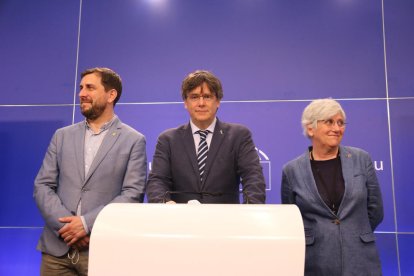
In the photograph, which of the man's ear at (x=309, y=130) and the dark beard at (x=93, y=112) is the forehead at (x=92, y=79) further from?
the man's ear at (x=309, y=130)

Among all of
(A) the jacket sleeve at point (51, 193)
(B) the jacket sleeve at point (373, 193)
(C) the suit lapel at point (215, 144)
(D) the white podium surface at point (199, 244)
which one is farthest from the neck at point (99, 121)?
(B) the jacket sleeve at point (373, 193)

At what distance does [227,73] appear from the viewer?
3.87 meters

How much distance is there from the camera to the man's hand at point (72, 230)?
2.09 m

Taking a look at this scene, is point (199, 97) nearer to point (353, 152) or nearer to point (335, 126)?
point (335, 126)

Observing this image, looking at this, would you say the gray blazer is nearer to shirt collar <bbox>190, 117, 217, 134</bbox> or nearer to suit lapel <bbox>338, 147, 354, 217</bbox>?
suit lapel <bbox>338, 147, 354, 217</bbox>

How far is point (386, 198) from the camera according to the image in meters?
3.49

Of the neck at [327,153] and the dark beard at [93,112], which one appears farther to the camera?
the dark beard at [93,112]

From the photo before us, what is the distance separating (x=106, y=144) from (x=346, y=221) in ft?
4.26

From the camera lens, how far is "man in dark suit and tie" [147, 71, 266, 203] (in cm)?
208

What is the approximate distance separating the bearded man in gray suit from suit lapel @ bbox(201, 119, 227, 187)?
0.40 meters

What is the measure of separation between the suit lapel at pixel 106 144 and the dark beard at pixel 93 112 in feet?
0.35

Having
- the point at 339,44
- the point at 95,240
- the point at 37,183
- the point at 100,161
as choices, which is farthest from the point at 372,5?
the point at 95,240

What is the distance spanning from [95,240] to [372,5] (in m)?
3.49

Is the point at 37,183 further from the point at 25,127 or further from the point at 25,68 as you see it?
the point at 25,68
